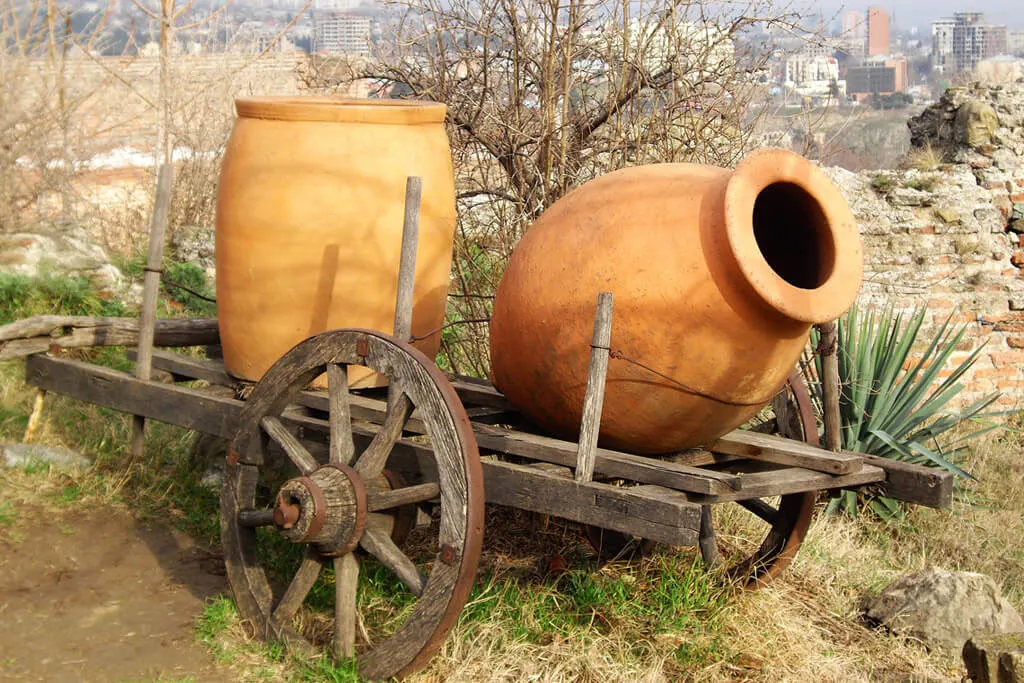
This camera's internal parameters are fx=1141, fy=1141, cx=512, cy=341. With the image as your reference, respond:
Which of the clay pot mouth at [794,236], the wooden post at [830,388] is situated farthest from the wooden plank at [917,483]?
the clay pot mouth at [794,236]

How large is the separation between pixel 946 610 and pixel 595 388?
171cm

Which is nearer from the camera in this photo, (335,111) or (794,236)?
(794,236)

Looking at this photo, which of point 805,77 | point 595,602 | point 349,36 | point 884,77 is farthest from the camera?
point 884,77

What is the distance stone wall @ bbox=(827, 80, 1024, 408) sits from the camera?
6941mm

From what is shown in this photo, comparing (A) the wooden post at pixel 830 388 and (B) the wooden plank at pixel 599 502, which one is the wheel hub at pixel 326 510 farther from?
(A) the wooden post at pixel 830 388

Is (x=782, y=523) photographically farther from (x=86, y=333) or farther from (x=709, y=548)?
(x=86, y=333)

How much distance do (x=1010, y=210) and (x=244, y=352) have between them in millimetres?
5368

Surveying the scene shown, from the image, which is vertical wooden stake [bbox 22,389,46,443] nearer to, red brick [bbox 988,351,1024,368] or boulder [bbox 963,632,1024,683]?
boulder [bbox 963,632,1024,683]

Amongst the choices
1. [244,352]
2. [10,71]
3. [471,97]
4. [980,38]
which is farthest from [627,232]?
[980,38]

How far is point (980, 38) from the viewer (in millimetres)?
32000

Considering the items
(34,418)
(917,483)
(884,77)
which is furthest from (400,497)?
(884,77)

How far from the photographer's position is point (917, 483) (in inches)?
124

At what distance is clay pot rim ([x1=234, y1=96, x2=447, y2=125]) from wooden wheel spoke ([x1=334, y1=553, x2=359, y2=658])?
1442mm

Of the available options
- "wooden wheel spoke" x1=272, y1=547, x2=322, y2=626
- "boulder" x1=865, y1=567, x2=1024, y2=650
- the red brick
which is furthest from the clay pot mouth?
the red brick
